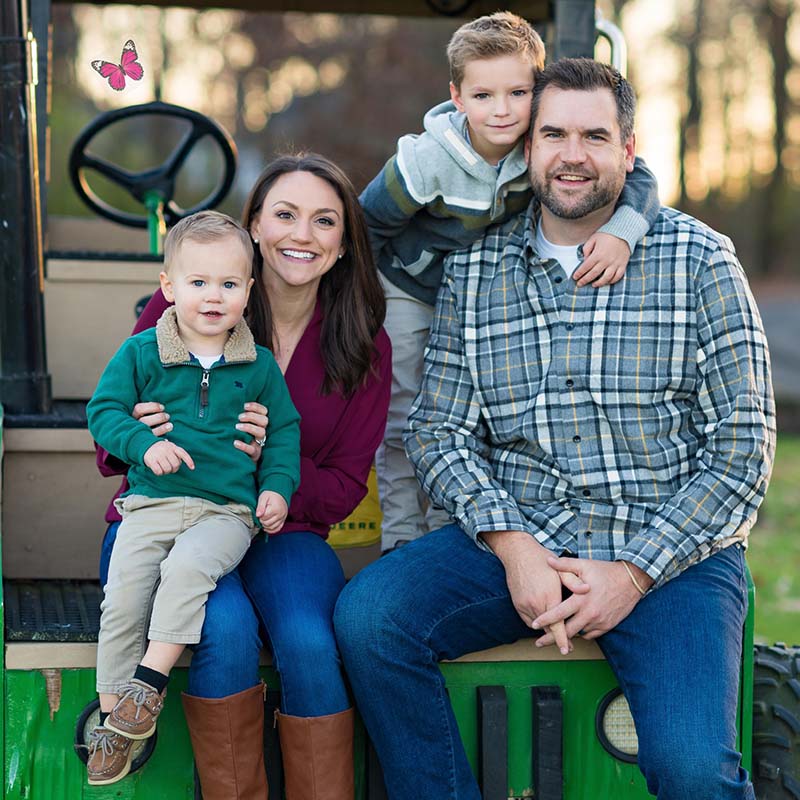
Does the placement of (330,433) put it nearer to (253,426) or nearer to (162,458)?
(253,426)

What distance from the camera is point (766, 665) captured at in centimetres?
277

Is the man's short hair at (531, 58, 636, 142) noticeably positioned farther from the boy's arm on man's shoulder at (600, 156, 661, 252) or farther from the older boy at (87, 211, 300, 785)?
the older boy at (87, 211, 300, 785)

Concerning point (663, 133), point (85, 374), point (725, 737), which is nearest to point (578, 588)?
point (725, 737)

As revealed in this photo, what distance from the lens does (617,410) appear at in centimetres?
255

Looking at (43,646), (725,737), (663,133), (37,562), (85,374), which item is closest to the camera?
(725,737)

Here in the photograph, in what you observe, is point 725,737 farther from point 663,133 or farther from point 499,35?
point 663,133

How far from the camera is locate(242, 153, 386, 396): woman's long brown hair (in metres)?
2.64

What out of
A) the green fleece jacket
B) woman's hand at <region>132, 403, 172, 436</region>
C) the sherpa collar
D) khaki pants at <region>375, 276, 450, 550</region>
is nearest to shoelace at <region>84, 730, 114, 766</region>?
the green fleece jacket

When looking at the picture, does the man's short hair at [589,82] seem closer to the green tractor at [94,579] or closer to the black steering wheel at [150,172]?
the green tractor at [94,579]

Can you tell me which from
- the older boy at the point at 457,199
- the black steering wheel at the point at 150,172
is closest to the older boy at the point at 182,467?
the older boy at the point at 457,199

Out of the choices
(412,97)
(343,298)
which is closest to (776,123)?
(412,97)

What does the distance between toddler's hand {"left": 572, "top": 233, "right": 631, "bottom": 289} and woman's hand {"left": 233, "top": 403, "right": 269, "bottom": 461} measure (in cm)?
72

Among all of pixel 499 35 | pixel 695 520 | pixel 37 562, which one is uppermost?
pixel 499 35

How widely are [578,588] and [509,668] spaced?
23 cm
